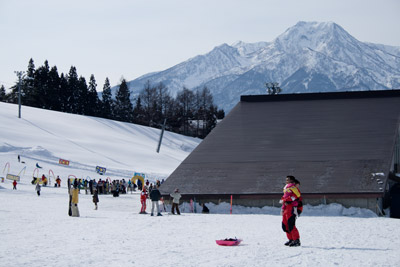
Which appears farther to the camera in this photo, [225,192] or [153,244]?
[225,192]

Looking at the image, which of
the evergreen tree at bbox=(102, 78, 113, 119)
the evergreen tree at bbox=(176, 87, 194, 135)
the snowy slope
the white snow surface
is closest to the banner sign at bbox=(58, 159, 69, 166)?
the snowy slope

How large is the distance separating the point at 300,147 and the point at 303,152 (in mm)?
702

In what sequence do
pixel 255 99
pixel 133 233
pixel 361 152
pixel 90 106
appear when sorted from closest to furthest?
pixel 133 233 < pixel 361 152 < pixel 255 99 < pixel 90 106

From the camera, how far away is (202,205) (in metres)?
28.4

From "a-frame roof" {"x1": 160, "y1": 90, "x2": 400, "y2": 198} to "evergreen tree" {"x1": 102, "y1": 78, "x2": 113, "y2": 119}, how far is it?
85239 mm

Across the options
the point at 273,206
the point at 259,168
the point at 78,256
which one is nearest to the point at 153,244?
the point at 78,256

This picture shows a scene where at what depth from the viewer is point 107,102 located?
12388cm

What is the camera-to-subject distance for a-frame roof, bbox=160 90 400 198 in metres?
28.1

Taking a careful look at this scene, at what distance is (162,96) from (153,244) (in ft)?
388

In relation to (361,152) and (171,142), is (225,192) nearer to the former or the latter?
(361,152)

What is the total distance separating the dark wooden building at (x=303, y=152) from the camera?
2733 cm

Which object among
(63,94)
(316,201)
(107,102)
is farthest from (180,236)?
(107,102)

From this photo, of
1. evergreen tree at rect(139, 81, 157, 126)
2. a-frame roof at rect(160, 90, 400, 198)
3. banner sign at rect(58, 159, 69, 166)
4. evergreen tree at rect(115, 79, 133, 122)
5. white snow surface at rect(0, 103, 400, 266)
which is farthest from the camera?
evergreen tree at rect(115, 79, 133, 122)

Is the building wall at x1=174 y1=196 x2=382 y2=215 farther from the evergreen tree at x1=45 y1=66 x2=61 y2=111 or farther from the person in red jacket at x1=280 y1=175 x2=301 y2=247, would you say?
the evergreen tree at x1=45 y1=66 x2=61 y2=111
